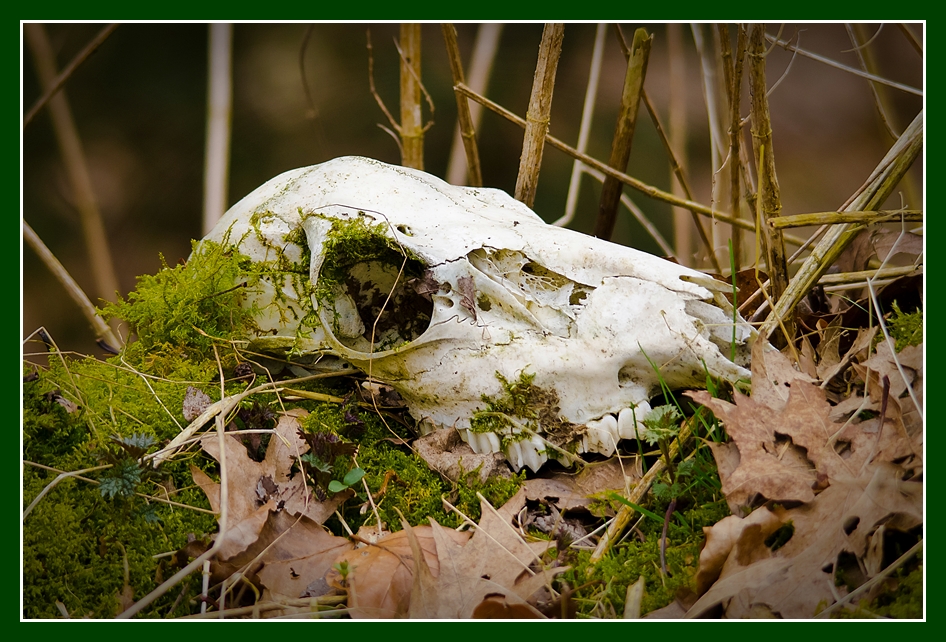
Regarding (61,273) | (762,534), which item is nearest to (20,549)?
(61,273)

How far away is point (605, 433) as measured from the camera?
1658mm

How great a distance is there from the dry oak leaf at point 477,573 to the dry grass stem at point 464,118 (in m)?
1.71

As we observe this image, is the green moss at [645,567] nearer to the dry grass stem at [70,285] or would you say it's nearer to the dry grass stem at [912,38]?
the dry grass stem at [912,38]

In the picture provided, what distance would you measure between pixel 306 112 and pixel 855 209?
5.75 ft

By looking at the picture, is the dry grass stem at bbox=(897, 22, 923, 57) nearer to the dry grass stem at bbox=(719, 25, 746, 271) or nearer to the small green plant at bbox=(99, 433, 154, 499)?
the dry grass stem at bbox=(719, 25, 746, 271)

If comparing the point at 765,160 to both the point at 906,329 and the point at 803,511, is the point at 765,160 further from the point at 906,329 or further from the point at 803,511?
the point at 803,511

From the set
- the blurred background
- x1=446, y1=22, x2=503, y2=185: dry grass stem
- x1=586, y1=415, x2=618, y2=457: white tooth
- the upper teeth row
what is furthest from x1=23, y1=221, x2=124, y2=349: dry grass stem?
x1=586, y1=415, x2=618, y2=457: white tooth

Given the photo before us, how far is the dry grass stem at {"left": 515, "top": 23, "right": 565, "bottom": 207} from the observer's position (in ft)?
7.55

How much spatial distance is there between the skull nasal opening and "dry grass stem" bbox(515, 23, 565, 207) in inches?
33.8

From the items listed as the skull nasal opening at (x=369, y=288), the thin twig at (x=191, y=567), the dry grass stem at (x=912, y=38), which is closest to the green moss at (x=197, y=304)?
the skull nasal opening at (x=369, y=288)

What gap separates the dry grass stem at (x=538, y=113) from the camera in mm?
2301

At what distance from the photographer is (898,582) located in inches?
48.0

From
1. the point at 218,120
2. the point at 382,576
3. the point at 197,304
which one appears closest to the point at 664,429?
the point at 382,576

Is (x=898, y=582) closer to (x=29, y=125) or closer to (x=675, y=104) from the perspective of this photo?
(x=675, y=104)
